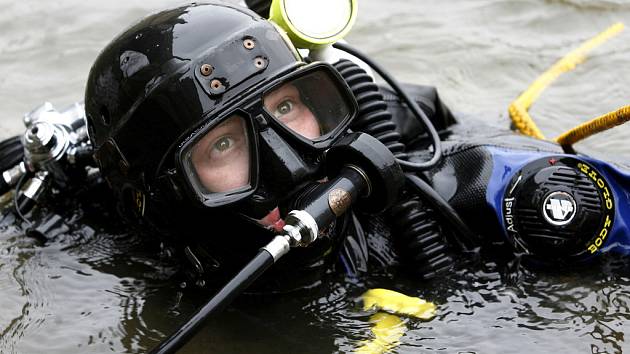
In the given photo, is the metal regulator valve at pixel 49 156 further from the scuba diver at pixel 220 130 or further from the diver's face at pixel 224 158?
the diver's face at pixel 224 158

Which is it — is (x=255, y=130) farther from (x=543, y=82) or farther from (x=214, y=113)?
(x=543, y=82)

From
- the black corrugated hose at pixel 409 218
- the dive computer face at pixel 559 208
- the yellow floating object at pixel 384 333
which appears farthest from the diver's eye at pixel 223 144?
the dive computer face at pixel 559 208

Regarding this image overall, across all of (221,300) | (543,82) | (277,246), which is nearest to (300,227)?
(277,246)

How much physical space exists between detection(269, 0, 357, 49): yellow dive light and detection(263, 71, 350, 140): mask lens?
8.8 inches

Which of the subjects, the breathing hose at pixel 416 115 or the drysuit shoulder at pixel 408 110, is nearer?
the breathing hose at pixel 416 115

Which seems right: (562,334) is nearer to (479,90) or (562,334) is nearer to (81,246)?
(81,246)

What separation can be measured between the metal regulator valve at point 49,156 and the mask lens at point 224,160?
33.4 inches

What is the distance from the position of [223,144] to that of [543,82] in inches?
86.8

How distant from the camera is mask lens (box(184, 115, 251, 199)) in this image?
2.27 meters

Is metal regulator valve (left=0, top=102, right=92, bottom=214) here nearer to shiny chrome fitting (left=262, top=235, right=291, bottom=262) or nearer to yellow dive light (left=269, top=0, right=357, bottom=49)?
yellow dive light (left=269, top=0, right=357, bottom=49)

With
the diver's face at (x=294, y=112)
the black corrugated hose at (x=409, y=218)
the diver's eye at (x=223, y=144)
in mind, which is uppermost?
the diver's face at (x=294, y=112)

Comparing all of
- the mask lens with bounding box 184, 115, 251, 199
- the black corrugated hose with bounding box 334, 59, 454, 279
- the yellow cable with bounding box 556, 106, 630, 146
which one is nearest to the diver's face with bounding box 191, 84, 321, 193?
the mask lens with bounding box 184, 115, 251, 199

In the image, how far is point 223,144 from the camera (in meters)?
2.28

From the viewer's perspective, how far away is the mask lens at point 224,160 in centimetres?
227
